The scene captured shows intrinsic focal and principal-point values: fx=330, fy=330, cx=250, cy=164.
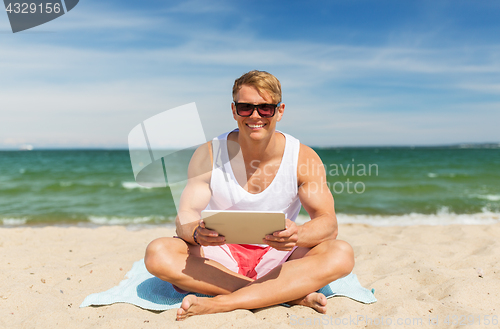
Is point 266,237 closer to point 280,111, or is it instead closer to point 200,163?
point 200,163

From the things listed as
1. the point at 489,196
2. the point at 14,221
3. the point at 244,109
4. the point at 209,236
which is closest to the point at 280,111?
the point at 244,109

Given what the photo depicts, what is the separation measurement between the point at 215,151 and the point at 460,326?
7.50 feet

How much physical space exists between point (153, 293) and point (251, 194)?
1276mm

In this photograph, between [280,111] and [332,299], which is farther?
[280,111]

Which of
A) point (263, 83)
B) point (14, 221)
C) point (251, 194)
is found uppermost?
point (263, 83)

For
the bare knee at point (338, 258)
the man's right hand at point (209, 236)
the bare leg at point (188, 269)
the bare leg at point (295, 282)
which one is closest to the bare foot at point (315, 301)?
the bare leg at point (295, 282)

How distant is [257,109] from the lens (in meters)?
2.78

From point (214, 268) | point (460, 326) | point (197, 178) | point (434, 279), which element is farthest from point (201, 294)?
point (434, 279)

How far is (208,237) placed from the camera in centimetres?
237

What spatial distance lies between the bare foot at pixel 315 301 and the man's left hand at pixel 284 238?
0.53 metres

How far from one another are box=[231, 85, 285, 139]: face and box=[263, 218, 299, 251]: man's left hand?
34.6 inches

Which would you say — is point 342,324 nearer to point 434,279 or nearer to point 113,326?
point 434,279

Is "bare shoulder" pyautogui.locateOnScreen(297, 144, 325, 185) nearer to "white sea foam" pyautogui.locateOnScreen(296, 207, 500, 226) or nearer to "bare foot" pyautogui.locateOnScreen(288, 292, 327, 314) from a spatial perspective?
"bare foot" pyautogui.locateOnScreen(288, 292, 327, 314)

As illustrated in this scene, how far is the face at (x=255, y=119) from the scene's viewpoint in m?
2.80
